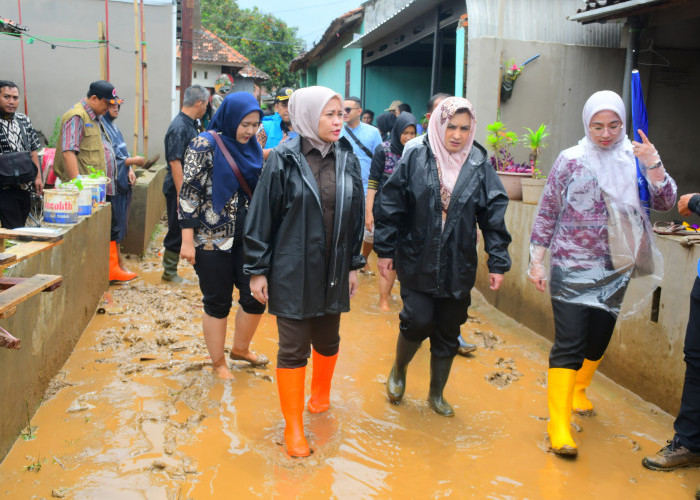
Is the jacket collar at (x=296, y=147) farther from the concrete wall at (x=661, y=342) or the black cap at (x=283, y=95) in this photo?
the black cap at (x=283, y=95)

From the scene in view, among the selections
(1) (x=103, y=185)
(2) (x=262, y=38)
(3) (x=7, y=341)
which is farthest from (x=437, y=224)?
(2) (x=262, y=38)

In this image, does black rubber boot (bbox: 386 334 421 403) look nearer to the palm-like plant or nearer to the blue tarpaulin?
the blue tarpaulin

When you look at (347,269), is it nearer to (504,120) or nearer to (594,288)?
(594,288)

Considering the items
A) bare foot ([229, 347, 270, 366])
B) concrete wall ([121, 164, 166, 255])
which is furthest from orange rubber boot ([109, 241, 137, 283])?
bare foot ([229, 347, 270, 366])

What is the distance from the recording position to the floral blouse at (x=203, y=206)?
13.4 ft

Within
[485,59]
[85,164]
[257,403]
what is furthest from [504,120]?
[257,403]

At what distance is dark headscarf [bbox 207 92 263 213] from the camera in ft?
13.4

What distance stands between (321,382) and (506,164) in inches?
162

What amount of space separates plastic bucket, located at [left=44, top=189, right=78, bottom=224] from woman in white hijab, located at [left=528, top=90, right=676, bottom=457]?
340cm

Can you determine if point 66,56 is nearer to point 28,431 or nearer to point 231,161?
point 231,161

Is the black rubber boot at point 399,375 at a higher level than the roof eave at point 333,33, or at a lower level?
lower

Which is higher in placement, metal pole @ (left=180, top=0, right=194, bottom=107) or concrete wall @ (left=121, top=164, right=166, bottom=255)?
metal pole @ (left=180, top=0, right=194, bottom=107)

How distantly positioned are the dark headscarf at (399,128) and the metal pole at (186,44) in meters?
6.10

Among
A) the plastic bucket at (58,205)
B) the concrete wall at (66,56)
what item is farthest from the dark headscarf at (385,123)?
the concrete wall at (66,56)
